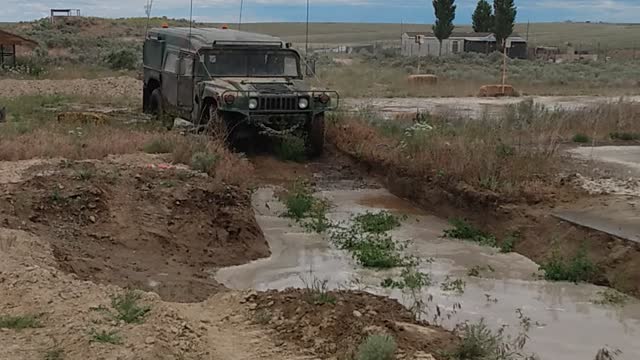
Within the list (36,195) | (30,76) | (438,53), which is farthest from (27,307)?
(438,53)

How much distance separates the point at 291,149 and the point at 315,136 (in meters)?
0.51

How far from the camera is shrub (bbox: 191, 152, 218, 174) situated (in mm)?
12250

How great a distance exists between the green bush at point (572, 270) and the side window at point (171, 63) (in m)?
9.45

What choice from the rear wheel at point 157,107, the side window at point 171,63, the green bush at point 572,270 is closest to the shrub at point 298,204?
the green bush at point 572,270

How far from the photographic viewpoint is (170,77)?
57.5ft

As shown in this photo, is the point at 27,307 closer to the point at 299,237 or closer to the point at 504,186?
the point at 299,237

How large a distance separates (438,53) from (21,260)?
68.0m

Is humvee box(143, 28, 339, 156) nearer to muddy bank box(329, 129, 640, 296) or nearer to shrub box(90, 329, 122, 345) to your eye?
muddy bank box(329, 129, 640, 296)

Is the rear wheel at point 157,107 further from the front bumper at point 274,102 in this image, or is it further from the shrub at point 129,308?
the shrub at point 129,308

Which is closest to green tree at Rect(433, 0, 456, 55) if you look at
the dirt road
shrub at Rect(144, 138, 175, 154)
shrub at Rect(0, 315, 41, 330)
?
the dirt road

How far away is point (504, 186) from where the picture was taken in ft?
40.2

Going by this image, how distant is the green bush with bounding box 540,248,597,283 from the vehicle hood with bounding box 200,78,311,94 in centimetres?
664

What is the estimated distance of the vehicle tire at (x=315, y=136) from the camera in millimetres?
15742

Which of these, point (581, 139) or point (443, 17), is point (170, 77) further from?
point (443, 17)
